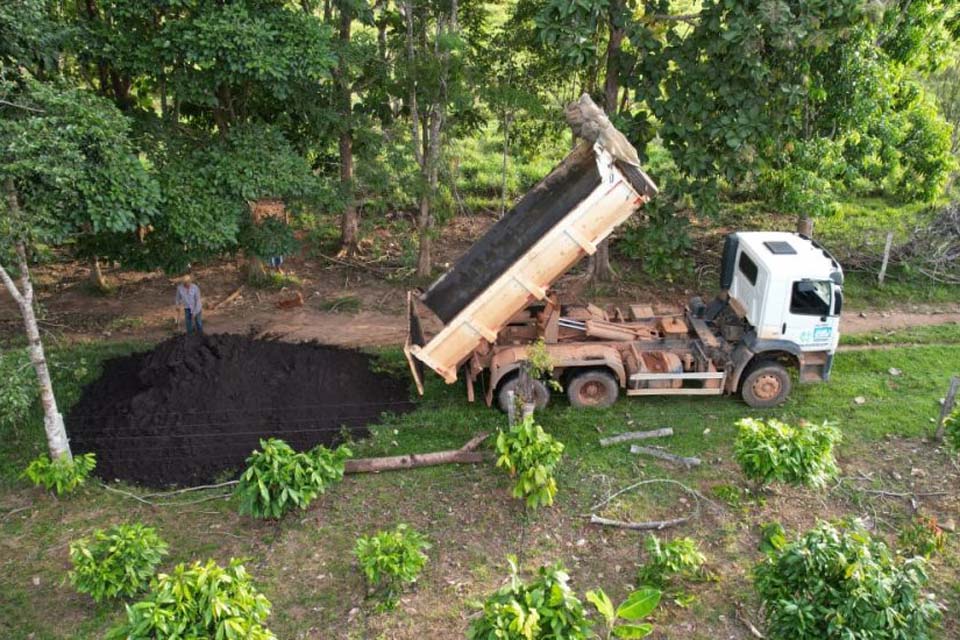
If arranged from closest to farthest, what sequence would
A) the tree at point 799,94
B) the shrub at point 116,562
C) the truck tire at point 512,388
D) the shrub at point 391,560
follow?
the shrub at point 116,562
the shrub at point 391,560
the truck tire at point 512,388
the tree at point 799,94

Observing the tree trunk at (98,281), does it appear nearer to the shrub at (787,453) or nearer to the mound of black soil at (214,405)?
the mound of black soil at (214,405)

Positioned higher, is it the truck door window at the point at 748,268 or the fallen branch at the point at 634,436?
the truck door window at the point at 748,268

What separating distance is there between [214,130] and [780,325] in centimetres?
1098

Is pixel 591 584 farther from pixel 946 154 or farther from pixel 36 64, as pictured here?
pixel 946 154

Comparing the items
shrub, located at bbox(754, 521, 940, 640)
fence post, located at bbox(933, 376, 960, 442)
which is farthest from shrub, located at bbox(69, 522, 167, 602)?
fence post, located at bbox(933, 376, 960, 442)

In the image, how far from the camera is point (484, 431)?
35.2ft

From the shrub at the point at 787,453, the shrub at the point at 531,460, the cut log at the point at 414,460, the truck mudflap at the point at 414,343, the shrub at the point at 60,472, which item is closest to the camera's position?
the shrub at the point at 787,453

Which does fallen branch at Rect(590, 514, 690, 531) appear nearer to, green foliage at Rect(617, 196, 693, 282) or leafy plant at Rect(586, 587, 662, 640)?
leafy plant at Rect(586, 587, 662, 640)

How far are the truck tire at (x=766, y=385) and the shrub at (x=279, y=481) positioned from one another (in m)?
6.16

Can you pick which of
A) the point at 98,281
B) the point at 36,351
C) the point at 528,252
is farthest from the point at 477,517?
the point at 98,281

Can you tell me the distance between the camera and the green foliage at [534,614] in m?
6.11

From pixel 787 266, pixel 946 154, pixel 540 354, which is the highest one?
pixel 946 154

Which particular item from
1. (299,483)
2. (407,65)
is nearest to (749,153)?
(407,65)

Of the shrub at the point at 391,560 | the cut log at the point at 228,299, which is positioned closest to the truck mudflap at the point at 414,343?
the shrub at the point at 391,560
